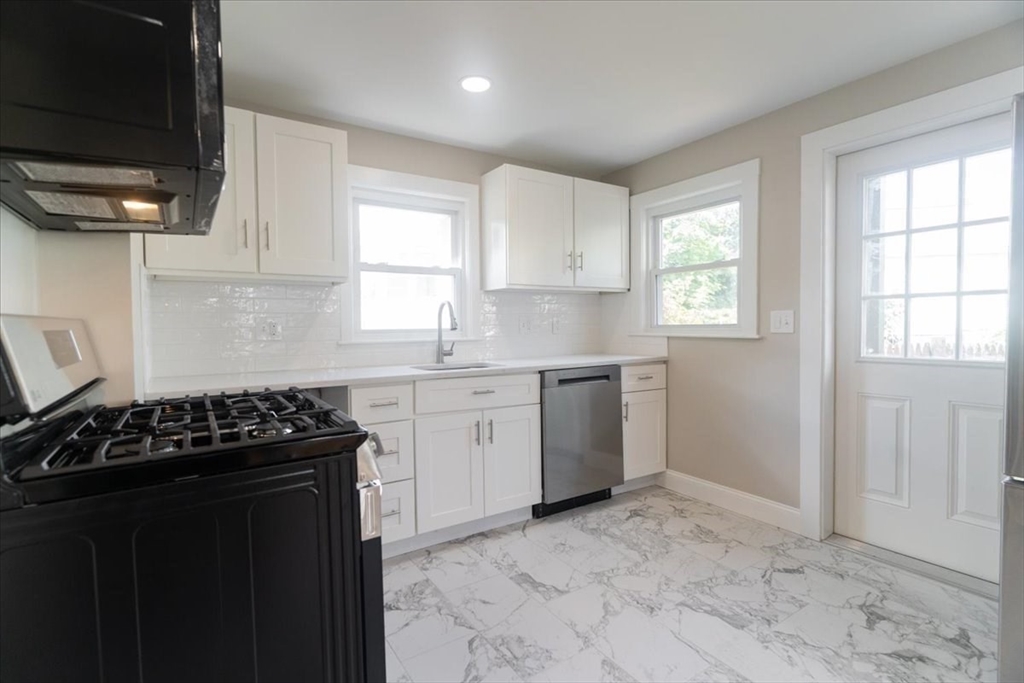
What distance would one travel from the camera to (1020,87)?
1.92 meters

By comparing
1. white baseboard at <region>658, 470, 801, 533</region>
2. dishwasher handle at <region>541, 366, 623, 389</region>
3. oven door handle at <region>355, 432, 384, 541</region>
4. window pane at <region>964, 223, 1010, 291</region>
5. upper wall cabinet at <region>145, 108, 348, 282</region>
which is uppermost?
upper wall cabinet at <region>145, 108, 348, 282</region>

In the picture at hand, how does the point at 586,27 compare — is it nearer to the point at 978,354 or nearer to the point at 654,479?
the point at 978,354

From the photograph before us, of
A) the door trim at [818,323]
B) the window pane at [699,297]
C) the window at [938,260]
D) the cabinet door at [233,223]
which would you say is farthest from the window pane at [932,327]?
the cabinet door at [233,223]

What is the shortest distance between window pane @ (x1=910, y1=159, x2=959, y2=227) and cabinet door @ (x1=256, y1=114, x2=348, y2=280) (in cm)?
285

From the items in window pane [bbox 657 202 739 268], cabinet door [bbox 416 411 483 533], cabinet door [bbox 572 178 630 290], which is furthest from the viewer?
cabinet door [bbox 572 178 630 290]

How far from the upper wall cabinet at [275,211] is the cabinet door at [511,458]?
119cm

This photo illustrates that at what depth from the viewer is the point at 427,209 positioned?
318 centimetres

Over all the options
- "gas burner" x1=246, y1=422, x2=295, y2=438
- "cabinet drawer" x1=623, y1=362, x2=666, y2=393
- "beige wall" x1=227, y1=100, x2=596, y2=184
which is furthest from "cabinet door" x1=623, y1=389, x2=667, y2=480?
"gas burner" x1=246, y1=422, x2=295, y2=438

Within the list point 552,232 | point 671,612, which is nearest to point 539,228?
point 552,232

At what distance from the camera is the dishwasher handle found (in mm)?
2881

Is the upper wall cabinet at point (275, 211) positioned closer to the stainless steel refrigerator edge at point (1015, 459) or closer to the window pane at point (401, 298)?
the window pane at point (401, 298)

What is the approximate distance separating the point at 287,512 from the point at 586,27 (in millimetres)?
2033

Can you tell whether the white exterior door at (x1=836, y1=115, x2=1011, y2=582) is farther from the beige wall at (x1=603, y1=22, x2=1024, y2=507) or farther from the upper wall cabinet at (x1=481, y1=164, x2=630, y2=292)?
the upper wall cabinet at (x1=481, y1=164, x2=630, y2=292)

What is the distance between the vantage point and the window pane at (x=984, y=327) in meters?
2.08
